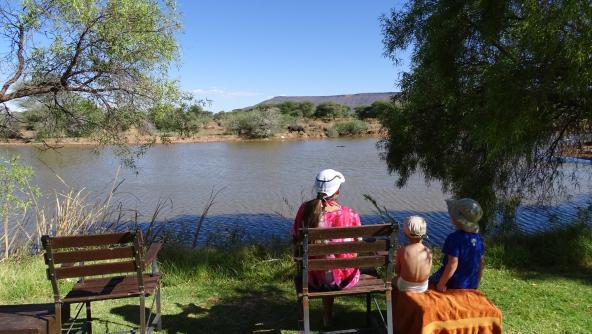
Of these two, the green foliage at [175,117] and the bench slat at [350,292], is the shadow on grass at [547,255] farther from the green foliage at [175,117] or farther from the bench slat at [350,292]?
the green foliage at [175,117]

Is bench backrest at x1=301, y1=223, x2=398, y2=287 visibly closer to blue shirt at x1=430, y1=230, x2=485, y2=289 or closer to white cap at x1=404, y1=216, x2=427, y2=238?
white cap at x1=404, y1=216, x2=427, y2=238

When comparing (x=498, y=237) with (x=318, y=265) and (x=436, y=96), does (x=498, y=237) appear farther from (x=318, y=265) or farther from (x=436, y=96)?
(x=318, y=265)

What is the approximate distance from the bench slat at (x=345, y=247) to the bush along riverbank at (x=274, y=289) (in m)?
1.12

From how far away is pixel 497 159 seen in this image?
7910mm

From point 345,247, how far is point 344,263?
5.2 inches

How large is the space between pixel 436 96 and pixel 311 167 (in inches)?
665

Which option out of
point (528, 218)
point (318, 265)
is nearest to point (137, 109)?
point (318, 265)

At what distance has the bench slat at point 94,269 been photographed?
3.61 meters

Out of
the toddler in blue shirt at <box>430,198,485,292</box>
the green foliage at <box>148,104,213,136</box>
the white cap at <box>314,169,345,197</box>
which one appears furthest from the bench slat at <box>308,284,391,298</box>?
the green foliage at <box>148,104,213,136</box>

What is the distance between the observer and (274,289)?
552 centimetres

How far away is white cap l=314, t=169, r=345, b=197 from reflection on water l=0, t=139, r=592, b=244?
617 cm

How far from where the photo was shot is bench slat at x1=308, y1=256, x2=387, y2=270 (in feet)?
11.6

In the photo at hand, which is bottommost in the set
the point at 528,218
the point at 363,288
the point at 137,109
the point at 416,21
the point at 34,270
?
the point at 528,218

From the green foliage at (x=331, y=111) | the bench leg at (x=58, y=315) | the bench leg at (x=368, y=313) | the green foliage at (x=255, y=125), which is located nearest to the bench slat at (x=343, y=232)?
the bench leg at (x=368, y=313)
